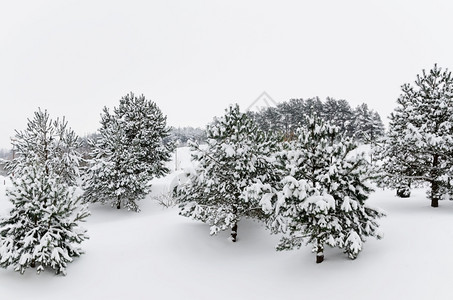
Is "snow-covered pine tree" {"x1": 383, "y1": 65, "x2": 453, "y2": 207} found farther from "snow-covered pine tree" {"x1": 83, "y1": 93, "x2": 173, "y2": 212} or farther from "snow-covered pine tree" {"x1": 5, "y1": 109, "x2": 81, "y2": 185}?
"snow-covered pine tree" {"x1": 5, "y1": 109, "x2": 81, "y2": 185}

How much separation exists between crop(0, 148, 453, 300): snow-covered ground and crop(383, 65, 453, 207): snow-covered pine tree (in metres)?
1.76

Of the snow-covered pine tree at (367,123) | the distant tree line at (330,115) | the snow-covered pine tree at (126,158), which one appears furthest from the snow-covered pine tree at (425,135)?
the snow-covered pine tree at (367,123)

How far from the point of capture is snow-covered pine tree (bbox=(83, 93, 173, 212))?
22.1 meters

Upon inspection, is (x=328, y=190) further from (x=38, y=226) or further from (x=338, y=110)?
(x=338, y=110)

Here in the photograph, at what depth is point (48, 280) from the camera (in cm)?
1016

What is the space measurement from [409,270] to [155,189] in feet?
76.3

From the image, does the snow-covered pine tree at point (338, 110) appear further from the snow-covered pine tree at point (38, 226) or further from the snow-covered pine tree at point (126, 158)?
the snow-covered pine tree at point (38, 226)

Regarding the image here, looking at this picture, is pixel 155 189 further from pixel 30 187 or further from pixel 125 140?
pixel 30 187

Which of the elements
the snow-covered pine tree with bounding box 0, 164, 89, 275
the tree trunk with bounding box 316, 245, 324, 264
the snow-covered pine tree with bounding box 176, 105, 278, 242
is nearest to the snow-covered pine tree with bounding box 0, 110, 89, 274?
the snow-covered pine tree with bounding box 0, 164, 89, 275

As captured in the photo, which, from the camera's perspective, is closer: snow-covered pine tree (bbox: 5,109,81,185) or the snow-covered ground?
the snow-covered ground

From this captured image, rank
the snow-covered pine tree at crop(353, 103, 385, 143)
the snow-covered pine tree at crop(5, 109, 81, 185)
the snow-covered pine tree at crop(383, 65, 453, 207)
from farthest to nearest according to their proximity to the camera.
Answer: the snow-covered pine tree at crop(353, 103, 385, 143) < the snow-covered pine tree at crop(5, 109, 81, 185) < the snow-covered pine tree at crop(383, 65, 453, 207)

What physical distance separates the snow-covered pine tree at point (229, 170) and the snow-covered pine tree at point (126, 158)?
9.31 meters

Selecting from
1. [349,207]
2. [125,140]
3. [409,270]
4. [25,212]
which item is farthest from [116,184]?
[409,270]

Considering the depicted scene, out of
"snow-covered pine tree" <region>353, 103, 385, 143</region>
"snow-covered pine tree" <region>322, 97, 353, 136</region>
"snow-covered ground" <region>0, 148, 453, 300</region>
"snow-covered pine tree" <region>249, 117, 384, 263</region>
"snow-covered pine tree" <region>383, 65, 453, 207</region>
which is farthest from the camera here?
"snow-covered pine tree" <region>322, 97, 353, 136</region>
